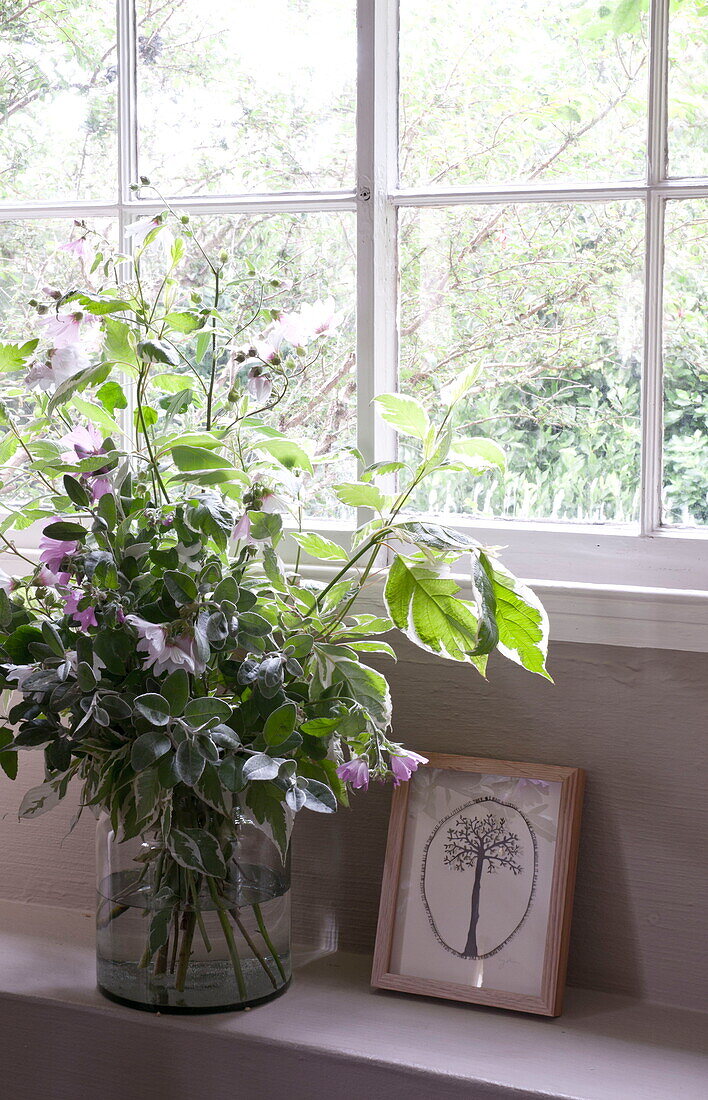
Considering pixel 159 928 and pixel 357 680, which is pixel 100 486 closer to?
pixel 357 680

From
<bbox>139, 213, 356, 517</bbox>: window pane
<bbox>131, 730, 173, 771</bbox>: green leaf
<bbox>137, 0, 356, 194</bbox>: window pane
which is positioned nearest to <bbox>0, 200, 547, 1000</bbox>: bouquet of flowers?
<bbox>131, 730, 173, 771</bbox>: green leaf

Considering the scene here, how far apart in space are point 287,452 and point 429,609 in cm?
22

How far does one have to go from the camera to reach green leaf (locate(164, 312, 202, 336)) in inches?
43.0

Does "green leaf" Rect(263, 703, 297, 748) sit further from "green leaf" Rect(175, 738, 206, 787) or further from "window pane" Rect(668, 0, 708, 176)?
"window pane" Rect(668, 0, 708, 176)

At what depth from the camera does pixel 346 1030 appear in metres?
1.16

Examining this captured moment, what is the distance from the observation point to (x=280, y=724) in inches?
40.4

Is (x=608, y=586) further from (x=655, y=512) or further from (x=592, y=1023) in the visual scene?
(x=592, y=1023)

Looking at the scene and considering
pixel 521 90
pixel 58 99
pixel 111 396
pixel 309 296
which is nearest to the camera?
pixel 111 396

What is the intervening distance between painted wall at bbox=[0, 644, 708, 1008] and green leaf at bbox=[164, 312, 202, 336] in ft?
1.57

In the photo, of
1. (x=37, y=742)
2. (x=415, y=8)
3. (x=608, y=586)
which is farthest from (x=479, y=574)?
(x=415, y=8)

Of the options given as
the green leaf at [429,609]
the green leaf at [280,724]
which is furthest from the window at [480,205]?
the green leaf at [280,724]

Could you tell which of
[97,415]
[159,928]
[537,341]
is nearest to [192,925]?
[159,928]

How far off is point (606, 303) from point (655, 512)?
→ 25 centimetres

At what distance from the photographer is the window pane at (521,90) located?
1.26 metres
